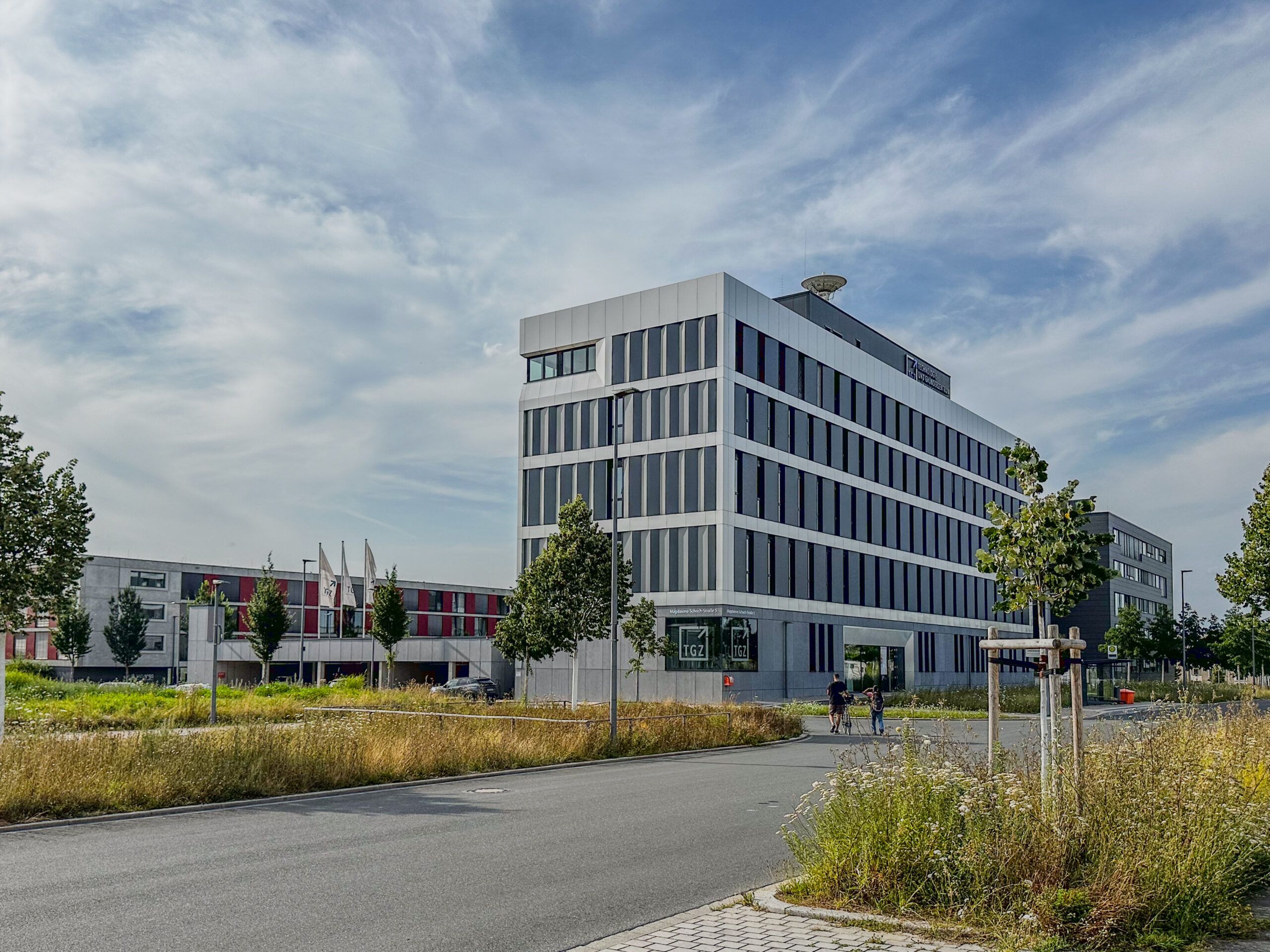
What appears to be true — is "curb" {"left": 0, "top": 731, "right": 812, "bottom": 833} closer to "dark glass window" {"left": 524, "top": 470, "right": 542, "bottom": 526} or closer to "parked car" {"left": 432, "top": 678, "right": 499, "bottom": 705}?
"parked car" {"left": 432, "top": 678, "right": 499, "bottom": 705}

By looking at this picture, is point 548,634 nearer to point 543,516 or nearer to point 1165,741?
point 543,516

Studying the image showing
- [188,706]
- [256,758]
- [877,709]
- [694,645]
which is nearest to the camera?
[256,758]

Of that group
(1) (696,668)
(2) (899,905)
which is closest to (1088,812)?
(2) (899,905)

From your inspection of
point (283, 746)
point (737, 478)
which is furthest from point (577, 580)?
point (283, 746)

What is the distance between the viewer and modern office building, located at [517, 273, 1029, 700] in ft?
161

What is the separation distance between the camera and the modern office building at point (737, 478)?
49.1m

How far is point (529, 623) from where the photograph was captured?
128ft

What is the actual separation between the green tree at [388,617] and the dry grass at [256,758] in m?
33.2

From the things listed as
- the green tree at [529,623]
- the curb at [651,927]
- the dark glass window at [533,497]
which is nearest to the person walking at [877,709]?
the green tree at [529,623]

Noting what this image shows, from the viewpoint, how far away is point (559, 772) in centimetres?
2034

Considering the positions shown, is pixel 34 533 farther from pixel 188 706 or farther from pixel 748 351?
pixel 748 351

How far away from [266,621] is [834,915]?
173ft

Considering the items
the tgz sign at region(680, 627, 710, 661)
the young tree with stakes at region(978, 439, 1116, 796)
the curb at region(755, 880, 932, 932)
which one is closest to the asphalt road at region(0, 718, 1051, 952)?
the curb at region(755, 880, 932, 932)

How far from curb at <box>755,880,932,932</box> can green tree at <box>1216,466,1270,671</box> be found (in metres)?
20.2
